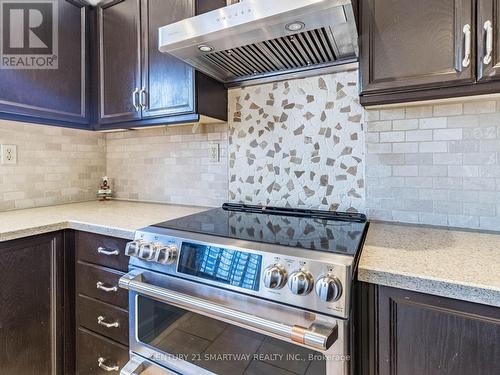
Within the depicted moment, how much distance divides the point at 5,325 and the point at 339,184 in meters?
1.56

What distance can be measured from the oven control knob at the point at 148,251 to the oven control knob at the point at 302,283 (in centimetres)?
50

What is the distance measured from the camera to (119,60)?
1.64m

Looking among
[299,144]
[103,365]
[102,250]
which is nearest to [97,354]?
[103,365]

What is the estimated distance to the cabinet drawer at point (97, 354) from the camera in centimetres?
123

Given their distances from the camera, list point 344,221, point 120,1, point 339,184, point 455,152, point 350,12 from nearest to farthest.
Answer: point 350,12 → point 455,152 → point 344,221 → point 339,184 → point 120,1

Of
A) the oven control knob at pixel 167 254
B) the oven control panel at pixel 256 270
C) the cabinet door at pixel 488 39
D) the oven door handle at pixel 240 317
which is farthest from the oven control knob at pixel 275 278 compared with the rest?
the cabinet door at pixel 488 39

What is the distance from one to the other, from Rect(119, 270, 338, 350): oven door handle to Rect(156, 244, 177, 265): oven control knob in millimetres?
97

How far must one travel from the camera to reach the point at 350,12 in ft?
2.91

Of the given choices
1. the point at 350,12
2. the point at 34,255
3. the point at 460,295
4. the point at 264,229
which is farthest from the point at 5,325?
the point at 350,12

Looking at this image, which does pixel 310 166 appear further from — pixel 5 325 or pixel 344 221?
pixel 5 325

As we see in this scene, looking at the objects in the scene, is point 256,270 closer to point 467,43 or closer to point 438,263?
point 438,263

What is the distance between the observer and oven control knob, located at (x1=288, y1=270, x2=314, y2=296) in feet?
2.44

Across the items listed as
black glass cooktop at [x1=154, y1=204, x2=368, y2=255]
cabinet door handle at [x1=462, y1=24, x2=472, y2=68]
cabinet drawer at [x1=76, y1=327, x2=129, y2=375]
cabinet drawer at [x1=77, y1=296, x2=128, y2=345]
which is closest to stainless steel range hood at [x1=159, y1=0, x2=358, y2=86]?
cabinet door handle at [x1=462, y1=24, x2=472, y2=68]

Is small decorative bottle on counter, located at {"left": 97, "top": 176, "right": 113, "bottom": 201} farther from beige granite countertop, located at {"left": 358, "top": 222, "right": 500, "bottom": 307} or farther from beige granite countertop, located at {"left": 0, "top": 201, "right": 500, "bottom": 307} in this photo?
beige granite countertop, located at {"left": 358, "top": 222, "right": 500, "bottom": 307}
